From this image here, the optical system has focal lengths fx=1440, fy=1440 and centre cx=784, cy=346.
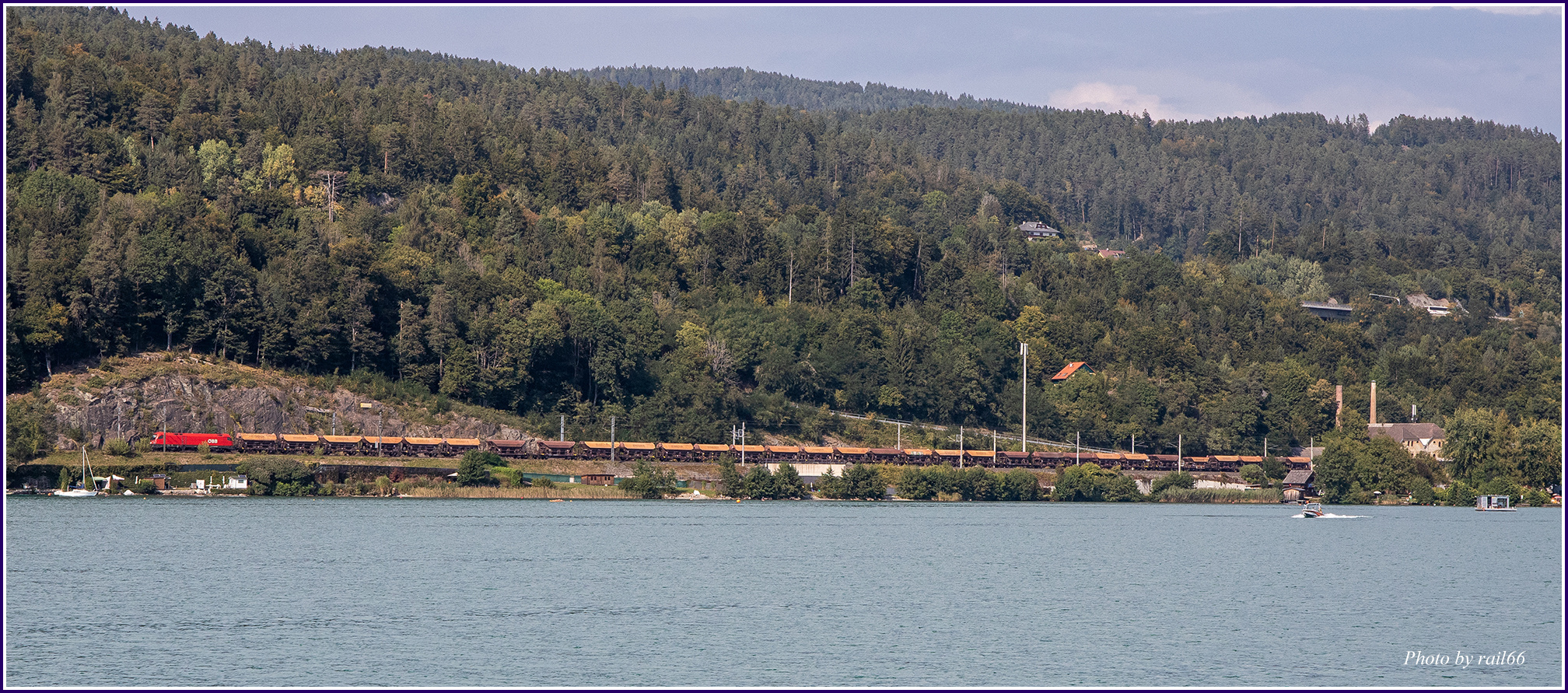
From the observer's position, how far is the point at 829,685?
3253 centimetres

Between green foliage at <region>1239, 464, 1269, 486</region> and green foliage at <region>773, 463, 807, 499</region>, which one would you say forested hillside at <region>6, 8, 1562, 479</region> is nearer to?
green foliage at <region>1239, 464, 1269, 486</region>

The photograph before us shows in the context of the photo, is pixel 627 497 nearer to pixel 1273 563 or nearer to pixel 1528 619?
pixel 1273 563

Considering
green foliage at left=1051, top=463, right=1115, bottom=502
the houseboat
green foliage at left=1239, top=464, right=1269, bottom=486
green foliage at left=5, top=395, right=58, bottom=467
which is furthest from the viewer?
green foliage at left=1239, top=464, right=1269, bottom=486

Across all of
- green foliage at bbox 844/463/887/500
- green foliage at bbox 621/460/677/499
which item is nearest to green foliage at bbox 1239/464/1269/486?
green foliage at bbox 844/463/887/500

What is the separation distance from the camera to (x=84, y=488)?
88.4 meters

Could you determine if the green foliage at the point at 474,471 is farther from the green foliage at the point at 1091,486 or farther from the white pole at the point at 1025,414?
the white pole at the point at 1025,414

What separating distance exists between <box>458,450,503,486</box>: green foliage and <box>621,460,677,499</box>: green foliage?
974cm

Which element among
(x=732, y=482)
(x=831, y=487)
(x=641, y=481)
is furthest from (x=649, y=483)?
(x=831, y=487)

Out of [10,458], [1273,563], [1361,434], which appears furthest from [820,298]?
[1273,563]

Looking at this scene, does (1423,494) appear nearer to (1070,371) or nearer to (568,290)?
(1070,371)

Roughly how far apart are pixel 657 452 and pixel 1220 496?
47.8m

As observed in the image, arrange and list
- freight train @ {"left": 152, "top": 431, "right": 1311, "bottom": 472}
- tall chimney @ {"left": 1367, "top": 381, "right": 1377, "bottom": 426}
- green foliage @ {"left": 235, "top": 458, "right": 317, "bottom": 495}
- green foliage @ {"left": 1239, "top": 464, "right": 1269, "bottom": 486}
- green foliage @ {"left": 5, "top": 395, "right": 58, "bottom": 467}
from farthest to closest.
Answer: tall chimney @ {"left": 1367, "top": 381, "right": 1377, "bottom": 426}, green foliage @ {"left": 1239, "top": 464, "right": 1269, "bottom": 486}, freight train @ {"left": 152, "top": 431, "right": 1311, "bottom": 472}, green foliage @ {"left": 235, "top": 458, "right": 317, "bottom": 495}, green foliage @ {"left": 5, "top": 395, "right": 58, "bottom": 467}

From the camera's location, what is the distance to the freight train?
10050 cm

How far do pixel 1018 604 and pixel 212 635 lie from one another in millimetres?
24727
